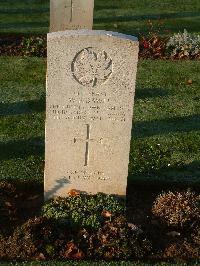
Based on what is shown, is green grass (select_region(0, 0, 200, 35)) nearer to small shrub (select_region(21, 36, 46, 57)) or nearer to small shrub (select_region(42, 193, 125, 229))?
small shrub (select_region(21, 36, 46, 57))

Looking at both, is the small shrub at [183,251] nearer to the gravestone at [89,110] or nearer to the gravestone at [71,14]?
the gravestone at [89,110]

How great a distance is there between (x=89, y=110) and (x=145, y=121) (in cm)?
326

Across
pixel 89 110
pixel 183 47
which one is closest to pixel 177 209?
pixel 89 110

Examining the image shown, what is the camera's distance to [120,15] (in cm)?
1558

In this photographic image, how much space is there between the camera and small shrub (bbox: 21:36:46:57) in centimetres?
1199

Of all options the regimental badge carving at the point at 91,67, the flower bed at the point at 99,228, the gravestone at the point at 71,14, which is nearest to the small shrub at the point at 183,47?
the gravestone at the point at 71,14

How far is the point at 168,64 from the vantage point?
38.9 ft

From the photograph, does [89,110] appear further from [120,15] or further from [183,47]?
[120,15]

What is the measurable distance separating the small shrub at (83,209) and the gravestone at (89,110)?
16cm

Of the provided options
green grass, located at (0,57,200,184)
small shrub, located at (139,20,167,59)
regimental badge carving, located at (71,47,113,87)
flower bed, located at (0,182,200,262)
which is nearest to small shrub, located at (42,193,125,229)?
flower bed, located at (0,182,200,262)

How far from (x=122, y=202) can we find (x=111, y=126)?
109 centimetres

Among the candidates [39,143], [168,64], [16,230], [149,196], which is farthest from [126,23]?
[16,230]

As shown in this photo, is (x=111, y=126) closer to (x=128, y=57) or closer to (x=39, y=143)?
(x=128, y=57)

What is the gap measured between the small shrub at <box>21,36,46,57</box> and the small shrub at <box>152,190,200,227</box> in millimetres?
6440
